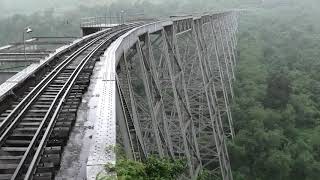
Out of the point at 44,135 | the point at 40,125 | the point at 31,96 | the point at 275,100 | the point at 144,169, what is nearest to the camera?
the point at 144,169

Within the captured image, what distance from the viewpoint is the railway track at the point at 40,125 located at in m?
6.01

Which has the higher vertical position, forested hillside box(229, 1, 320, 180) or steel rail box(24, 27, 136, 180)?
steel rail box(24, 27, 136, 180)

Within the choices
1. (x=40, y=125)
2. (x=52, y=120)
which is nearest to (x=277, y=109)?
(x=52, y=120)

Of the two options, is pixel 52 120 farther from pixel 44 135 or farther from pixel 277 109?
pixel 277 109

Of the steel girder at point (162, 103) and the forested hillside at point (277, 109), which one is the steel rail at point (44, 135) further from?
the forested hillside at point (277, 109)

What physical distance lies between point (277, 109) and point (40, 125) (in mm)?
34430

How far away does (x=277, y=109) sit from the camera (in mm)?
39844

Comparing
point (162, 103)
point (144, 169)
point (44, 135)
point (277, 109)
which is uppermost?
point (44, 135)

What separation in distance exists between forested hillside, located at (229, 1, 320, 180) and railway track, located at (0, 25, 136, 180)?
1832 cm

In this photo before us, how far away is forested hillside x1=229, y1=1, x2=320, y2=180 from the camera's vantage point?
29.2 meters

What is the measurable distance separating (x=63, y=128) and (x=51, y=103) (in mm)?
1915

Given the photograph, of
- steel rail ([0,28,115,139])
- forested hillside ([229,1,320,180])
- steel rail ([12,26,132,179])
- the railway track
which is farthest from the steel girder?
forested hillside ([229,1,320,180])

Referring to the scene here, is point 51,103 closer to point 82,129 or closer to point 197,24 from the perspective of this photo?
point 82,129

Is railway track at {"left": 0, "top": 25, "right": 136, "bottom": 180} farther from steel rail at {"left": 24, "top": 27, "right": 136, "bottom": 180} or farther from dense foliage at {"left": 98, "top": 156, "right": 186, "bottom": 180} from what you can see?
dense foliage at {"left": 98, "top": 156, "right": 186, "bottom": 180}
